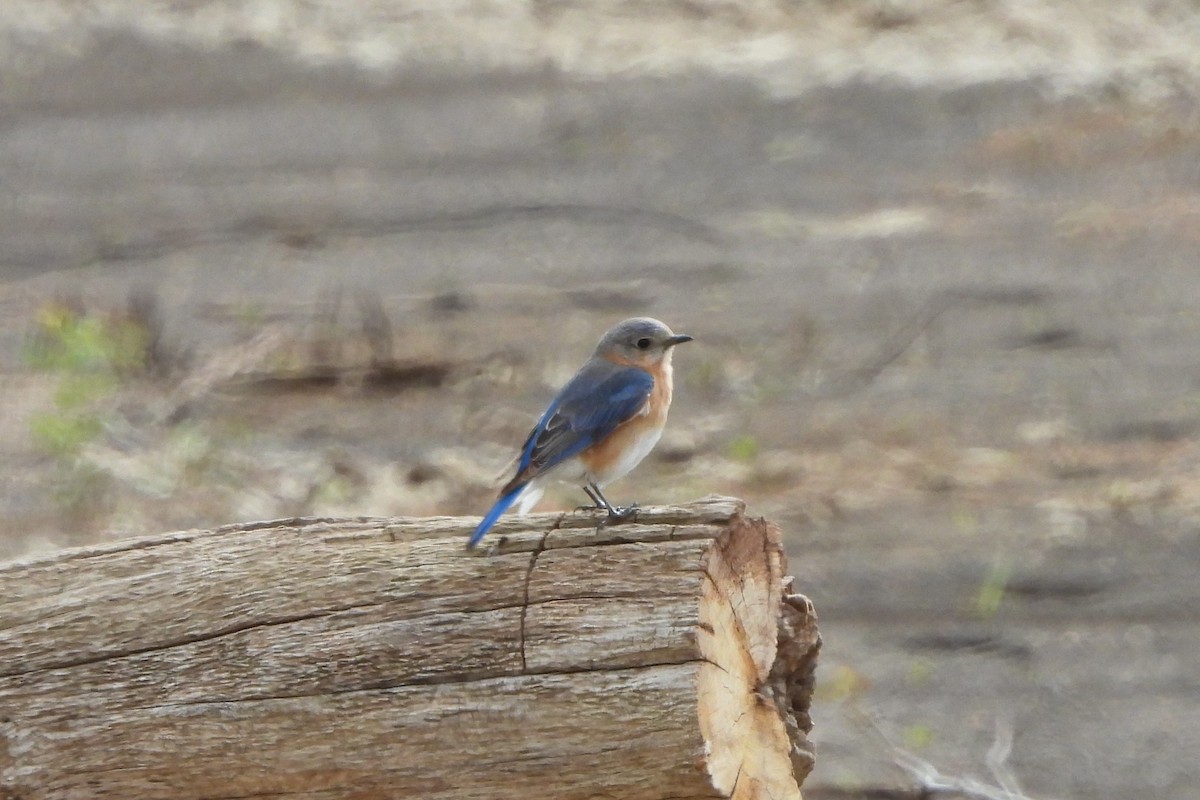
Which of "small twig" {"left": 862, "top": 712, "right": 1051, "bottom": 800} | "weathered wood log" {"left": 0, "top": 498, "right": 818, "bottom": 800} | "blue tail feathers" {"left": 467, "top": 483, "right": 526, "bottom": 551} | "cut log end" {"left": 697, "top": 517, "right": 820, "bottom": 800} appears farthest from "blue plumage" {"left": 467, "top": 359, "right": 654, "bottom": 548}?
"small twig" {"left": 862, "top": 712, "right": 1051, "bottom": 800}

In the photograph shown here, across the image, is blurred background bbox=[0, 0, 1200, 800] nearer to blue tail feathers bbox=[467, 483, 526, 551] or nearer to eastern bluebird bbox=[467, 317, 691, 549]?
eastern bluebird bbox=[467, 317, 691, 549]

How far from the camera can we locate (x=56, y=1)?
28.0ft

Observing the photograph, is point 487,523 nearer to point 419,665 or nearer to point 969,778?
point 419,665

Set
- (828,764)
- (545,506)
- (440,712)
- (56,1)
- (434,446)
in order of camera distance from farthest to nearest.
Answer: (56,1) → (434,446) → (545,506) → (828,764) → (440,712)

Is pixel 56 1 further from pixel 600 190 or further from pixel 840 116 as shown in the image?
pixel 840 116

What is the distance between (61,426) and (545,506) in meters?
2.20

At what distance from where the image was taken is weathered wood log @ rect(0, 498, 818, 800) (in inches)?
138

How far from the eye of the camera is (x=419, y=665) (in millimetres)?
3619

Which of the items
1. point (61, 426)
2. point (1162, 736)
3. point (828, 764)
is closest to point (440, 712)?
point (828, 764)

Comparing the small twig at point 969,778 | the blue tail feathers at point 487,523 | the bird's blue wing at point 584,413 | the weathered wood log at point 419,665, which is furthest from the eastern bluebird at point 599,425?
the small twig at point 969,778

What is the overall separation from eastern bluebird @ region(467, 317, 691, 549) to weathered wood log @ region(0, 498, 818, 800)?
0.62 metres

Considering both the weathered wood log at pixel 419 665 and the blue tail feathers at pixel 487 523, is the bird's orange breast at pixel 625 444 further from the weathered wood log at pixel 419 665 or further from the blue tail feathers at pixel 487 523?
the weathered wood log at pixel 419 665

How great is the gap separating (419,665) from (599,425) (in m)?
1.18

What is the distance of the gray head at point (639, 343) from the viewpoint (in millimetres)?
5027
